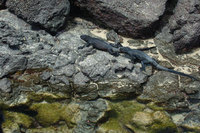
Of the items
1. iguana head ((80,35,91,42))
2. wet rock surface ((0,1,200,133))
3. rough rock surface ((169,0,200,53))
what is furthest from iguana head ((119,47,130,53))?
rough rock surface ((169,0,200,53))

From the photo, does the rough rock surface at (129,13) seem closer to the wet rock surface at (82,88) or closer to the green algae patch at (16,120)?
the wet rock surface at (82,88)

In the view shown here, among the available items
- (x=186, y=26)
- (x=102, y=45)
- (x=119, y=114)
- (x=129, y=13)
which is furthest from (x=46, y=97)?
(x=186, y=26)

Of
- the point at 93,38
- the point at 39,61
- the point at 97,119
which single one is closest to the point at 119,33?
the point at 93,38

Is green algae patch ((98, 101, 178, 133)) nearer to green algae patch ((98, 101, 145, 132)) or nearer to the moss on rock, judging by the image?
green algae patch ((98, 101, 145, 132))

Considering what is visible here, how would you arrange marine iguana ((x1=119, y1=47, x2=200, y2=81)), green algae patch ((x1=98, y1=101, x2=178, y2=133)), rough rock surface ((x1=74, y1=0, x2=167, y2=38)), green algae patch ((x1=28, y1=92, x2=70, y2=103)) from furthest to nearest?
A: rough rock surface ((x1=74, y1=0, x2=167, y2=38)) < marine iguana ((x1=119, y1=47, x2=200, y2=81)) < green algae patch ((x1=28, y1=92, x2=70, y2=103)) < green algae patch ((x1=98, y1=101, x2=178, y2=133))

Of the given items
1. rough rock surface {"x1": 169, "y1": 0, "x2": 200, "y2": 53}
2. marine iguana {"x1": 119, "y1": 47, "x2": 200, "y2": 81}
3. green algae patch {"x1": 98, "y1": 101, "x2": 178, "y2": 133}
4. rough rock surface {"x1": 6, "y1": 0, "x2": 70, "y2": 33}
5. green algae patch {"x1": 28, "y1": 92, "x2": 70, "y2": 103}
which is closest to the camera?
green algae patch {"x1": 98, "y1": 101, "x2": 178, "y2": 133}

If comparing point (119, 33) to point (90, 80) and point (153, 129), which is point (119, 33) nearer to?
point (90, 80)

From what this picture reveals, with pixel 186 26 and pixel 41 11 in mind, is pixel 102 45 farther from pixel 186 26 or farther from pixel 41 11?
pixel 186 26
